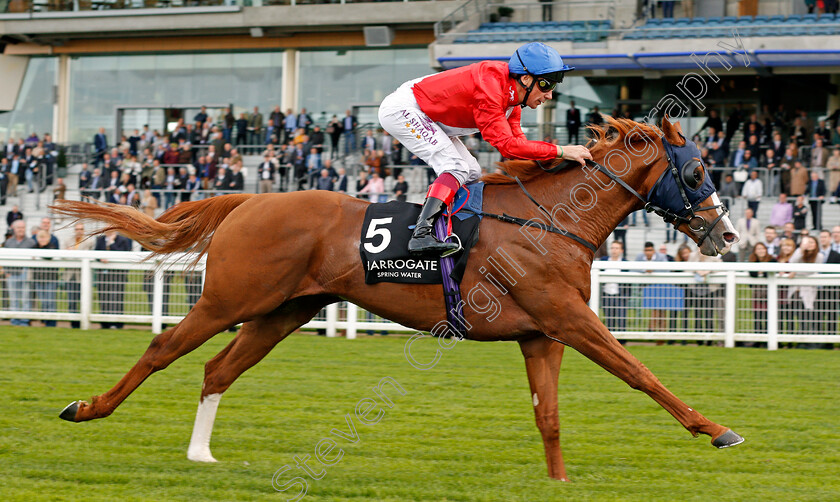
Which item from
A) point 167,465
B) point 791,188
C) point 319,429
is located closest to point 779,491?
point 319,429

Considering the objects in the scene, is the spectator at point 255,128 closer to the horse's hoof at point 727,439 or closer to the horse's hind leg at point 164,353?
the horse's hind leg at point 164,353

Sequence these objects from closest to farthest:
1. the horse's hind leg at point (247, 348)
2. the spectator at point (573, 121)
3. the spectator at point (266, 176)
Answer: the horse's hind leg at point (247, 348) → the spectator at point (266, 176) → the spectator at point (573, 121)

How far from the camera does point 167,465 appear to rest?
13.9 ft

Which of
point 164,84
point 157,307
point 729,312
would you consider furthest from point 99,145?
point 729,312

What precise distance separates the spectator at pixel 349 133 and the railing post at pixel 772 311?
9.99 meters

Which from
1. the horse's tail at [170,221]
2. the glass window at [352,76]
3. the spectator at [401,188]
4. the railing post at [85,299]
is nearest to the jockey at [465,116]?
the horse's tail at [170,221]

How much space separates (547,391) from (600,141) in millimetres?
1235

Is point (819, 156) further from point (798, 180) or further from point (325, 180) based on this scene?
point (325, 180)

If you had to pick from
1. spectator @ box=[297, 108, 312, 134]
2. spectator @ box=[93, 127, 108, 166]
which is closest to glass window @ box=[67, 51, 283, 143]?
spectator @ box=[93, 127, 108, 166]

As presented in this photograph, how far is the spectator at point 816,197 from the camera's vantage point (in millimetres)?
12047

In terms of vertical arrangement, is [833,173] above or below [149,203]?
above

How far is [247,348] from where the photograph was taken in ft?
15.0

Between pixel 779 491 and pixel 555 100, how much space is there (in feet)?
47.6

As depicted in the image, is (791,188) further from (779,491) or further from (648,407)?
(779,491)
